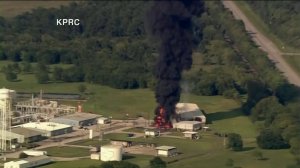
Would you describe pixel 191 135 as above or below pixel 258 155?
above

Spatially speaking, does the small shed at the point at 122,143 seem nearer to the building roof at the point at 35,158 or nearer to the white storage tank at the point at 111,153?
the white storage tank at the point at 111,153

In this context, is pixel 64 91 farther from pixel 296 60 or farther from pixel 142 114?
pixel 296 60

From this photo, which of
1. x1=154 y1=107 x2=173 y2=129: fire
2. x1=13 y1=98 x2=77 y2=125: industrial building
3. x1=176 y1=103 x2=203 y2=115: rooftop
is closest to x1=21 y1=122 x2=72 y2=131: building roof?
x1=13 y1=98 x2=77 y2=125: industrial building

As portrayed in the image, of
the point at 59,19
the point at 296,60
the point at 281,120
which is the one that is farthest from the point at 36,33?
the point at 281,120

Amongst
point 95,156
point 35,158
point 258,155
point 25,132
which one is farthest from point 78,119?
point 258,155

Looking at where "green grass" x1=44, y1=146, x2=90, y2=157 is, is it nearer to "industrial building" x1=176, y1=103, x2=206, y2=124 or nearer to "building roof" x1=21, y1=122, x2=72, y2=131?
"building roof" x1=21, y1=122, x2=72, y2=131

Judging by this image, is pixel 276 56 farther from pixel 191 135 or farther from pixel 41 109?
pixel 191 135
